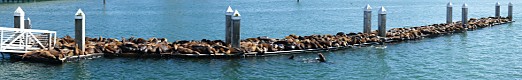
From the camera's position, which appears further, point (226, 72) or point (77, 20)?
point (77, 20)

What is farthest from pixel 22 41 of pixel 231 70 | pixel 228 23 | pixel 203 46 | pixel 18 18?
pixel 231 70

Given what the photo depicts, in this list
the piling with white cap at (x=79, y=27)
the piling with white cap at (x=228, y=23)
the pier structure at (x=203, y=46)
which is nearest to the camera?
the piling with white cap at (x=79, y=27)

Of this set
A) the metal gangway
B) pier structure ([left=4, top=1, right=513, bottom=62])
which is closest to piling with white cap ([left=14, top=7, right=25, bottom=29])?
pier structure ([left=4, top=1, right=513, bottom=62])

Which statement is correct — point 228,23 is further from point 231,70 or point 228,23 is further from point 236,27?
point 231,70

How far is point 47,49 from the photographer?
2691cm

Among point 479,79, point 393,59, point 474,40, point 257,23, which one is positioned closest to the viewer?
point 479,79

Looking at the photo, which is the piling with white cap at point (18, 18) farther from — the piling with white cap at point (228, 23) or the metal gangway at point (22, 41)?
the piling with white cap at point (228, 23)

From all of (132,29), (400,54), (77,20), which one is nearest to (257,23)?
(132,29)

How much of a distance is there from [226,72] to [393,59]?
295 inches

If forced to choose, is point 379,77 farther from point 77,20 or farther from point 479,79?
point 77,20

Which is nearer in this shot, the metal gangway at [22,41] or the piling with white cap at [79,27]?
the metal gangway at [22,41]

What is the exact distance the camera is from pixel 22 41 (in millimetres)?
26188

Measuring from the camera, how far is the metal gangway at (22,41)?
25672 mm

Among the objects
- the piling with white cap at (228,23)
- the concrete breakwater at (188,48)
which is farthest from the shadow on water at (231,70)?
the piling with white cap at (228,23)
